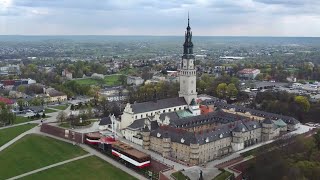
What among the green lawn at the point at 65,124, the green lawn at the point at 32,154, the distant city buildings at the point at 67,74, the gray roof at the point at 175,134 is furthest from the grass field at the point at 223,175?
the distant city buildings at the point at 67,74

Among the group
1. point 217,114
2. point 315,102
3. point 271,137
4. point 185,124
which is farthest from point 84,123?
point 315,102

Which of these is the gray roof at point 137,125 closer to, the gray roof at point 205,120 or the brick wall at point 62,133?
the gray roof at point 205,120

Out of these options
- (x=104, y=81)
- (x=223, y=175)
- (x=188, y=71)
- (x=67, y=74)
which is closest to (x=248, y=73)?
(x=104, y=81)

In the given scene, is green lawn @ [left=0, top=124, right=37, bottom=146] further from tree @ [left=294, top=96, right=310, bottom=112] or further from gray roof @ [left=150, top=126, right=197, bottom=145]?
tree @ [left=294, top=96, right=310, bottom=112]

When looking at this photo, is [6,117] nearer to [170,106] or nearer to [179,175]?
[170,106]

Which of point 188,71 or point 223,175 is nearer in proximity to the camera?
point 223,175
